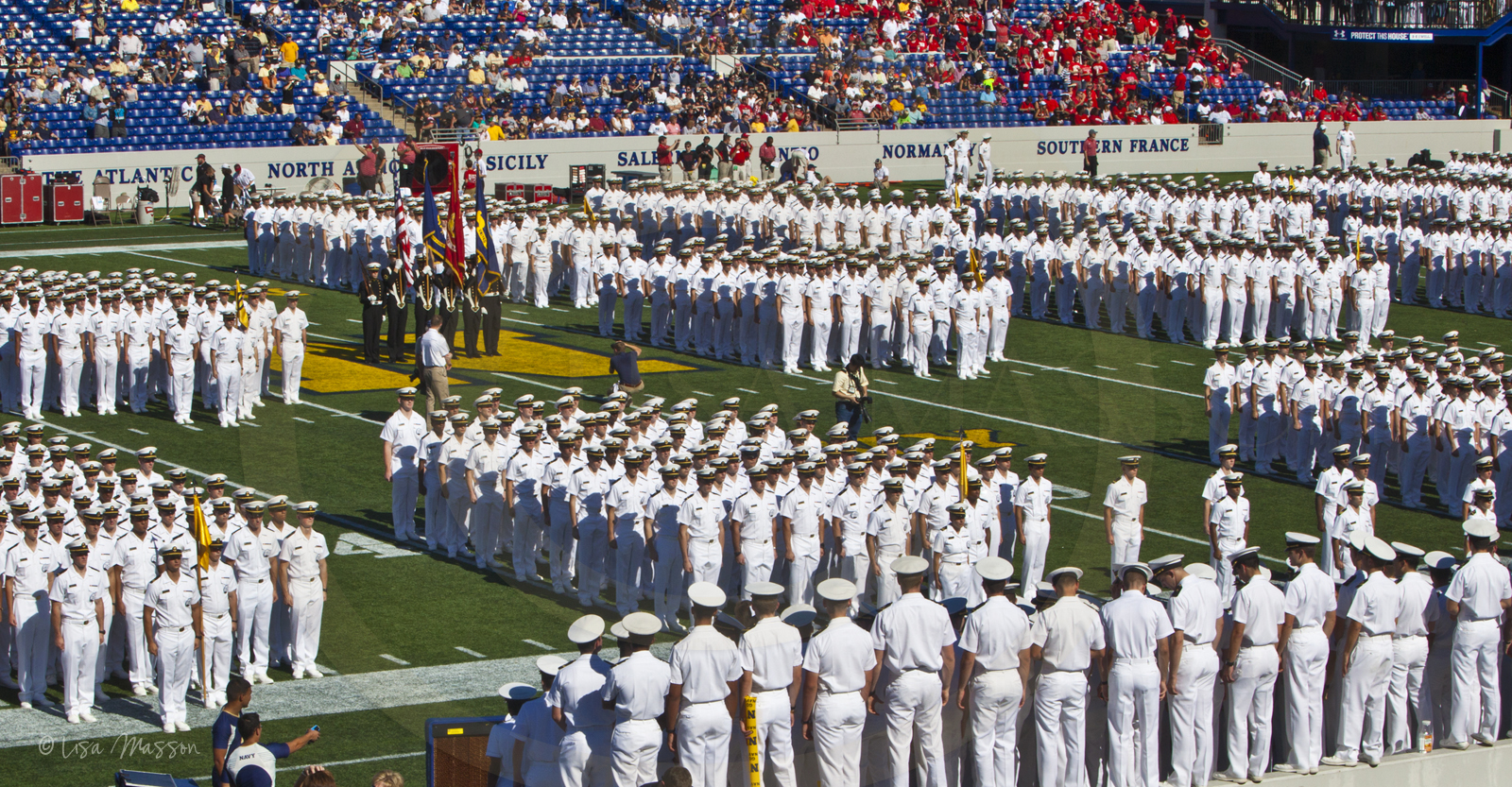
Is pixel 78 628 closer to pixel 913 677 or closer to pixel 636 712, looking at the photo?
pixel 636 712

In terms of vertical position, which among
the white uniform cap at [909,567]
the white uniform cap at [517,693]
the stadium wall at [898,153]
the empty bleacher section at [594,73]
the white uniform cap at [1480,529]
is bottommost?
the white uniform cap at [517,693]

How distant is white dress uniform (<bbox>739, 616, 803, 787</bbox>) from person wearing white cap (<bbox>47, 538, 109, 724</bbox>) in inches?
207

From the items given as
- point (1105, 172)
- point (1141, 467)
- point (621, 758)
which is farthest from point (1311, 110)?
Answer: point (621, 758)

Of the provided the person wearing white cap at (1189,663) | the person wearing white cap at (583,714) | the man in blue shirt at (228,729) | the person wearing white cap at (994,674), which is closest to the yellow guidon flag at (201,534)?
the man in blue shirt at (228,729)

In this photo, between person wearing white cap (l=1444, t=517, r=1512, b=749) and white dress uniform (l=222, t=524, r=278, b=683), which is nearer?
person wearing white cap (l=1444, t=517, r=1512, b=749)

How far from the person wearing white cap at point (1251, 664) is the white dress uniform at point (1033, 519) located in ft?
14.8

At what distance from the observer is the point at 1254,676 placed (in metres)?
11.5

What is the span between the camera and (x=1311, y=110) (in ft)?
175

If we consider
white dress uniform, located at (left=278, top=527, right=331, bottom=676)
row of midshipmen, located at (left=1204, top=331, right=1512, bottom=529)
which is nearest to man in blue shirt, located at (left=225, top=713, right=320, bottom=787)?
white dress uniform, located at (left=278, top=527, right=331, bottom=676)

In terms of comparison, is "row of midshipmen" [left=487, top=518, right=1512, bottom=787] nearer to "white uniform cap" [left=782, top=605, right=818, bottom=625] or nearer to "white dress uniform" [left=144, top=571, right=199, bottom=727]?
"white uniform cap" [left=782, top=605, right=818, bottom=625]

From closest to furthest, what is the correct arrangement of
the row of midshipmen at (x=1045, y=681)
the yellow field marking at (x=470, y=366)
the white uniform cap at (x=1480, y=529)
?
1. the row of midshipmen at (x=1045, y=681)
2. the white uniform cap at (x=1480, y=529)
3. the yellow field marking at (x=470, y=366)

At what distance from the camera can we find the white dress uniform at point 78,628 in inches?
509

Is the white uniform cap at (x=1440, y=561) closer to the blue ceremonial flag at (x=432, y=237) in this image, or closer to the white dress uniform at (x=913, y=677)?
the white dress uniform at (x=913, y=677)

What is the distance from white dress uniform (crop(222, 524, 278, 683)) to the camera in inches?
542
